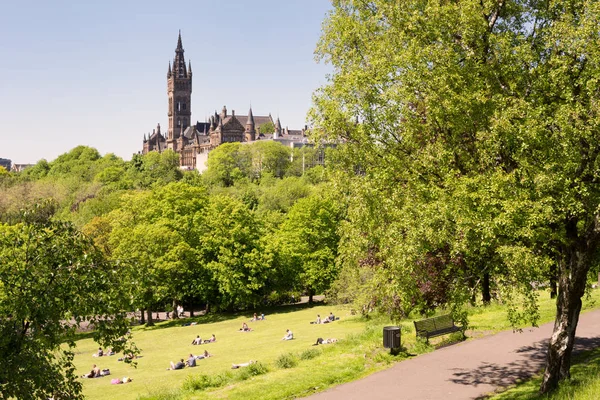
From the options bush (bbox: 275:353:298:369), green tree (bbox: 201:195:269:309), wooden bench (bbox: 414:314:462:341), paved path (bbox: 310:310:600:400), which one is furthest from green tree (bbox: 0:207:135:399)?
green tree (bbox: 201:195:269:309)

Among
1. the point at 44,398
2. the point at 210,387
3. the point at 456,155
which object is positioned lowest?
the point at 210,387

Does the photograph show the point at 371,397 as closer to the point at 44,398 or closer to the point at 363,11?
the point at 44,398

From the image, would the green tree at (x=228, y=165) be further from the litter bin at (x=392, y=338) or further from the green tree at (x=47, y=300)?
the green tree at (x=47, y=300)

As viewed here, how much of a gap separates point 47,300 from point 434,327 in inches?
544

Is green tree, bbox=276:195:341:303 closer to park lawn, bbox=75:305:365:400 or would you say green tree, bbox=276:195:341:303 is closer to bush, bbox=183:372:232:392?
park lawn, bbox=75:305:365:400

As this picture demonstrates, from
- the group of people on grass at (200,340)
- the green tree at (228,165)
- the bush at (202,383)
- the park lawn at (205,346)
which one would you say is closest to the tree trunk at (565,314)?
the bush at (202,383)

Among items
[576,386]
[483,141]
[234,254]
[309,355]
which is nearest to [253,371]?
[309,355]

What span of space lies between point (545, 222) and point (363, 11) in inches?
357

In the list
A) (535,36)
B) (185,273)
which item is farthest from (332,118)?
(185,273)

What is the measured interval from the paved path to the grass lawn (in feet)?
2.46

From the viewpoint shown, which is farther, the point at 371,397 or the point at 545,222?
the point at 371,397

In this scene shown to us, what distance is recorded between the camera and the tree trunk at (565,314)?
1255cm

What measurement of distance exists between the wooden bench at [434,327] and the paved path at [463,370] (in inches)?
28.4

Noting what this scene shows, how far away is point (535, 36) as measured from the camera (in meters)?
14.3
